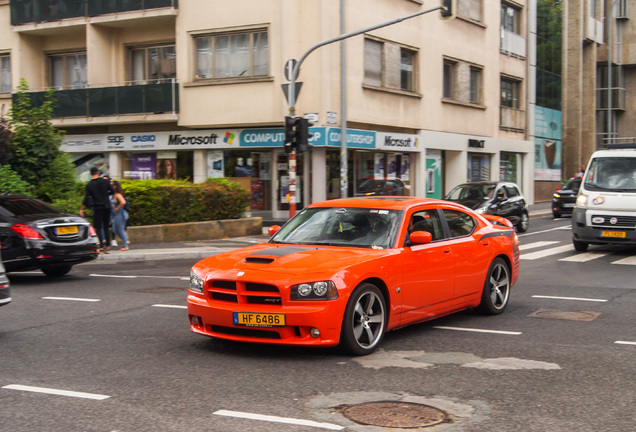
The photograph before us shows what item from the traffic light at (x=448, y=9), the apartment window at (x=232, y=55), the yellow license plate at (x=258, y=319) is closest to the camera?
the yellow license plate at (x=258, y=319)

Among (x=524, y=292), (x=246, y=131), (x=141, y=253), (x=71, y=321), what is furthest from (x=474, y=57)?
(x=71, y=321)

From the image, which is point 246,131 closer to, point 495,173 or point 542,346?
point 495,173

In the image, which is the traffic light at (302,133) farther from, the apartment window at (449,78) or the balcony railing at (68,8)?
the apartment window at (449,78)

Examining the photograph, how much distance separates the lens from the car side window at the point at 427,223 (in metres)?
8.00

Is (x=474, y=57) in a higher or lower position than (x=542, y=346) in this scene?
higher

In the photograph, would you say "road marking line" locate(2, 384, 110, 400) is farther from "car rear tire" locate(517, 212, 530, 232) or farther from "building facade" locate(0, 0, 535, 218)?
"car rear tire" locate(517, 212, 530, 232)

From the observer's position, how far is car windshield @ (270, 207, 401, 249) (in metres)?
7.66

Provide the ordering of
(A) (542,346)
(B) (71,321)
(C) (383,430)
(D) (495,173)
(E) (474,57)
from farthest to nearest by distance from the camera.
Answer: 1. (D) (495,173)
2. (E) (474,57)
3. (B) (71,321)
4. (A) (542,346)
5. (C) (383,430)

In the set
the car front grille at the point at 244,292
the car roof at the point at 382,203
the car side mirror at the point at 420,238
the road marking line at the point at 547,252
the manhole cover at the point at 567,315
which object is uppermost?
the car roof at the point at 382,203

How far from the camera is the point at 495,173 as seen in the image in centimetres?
3909

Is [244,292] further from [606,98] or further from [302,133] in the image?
[606,98]

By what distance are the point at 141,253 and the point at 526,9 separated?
30731 millimetres

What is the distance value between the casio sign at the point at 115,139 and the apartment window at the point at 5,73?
5.15 metres

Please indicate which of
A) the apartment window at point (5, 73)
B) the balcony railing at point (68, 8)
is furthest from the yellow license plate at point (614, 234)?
the apartment window at point (5, 73)
